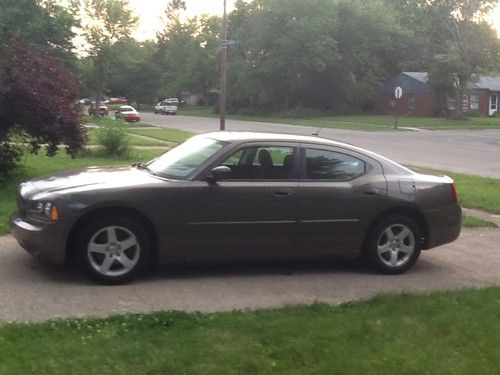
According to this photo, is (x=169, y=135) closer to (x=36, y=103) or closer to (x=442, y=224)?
(x=36, y=103)

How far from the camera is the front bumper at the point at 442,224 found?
27.8 feet

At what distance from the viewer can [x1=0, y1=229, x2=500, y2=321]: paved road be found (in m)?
6.58

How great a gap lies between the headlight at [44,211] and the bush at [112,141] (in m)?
13.3

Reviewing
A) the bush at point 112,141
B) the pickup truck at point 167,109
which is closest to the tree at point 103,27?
the pickup truck at point 167,109

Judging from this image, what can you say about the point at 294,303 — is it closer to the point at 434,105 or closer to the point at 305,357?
the point at 305,357

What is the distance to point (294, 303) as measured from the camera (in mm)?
6871

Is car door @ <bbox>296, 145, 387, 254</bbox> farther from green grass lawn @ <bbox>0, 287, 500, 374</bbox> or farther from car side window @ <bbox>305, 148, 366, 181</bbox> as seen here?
green grass lawn @ <bbox>0, 287, 500, 374</bbox>

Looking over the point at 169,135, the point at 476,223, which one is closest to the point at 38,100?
the point at 476,223

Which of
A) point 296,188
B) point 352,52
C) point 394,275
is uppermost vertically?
point 352,52

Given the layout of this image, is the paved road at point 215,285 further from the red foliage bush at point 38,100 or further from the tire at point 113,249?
the red foliage bush at point 38,100

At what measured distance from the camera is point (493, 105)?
7850 cm

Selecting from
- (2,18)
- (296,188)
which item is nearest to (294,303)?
(296,188)

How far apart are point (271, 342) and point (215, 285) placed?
201 cm

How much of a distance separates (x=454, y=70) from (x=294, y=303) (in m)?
60.2
